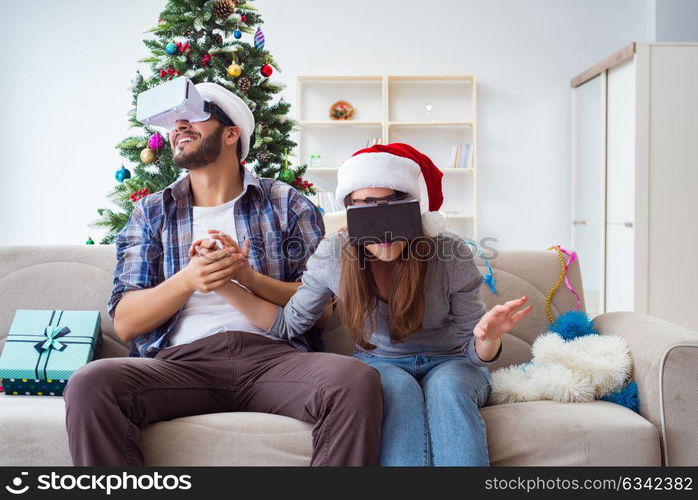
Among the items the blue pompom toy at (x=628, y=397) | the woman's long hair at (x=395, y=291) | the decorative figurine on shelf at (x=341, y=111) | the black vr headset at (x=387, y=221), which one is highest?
the decorative figurine on shelf at (x=341, y=111)

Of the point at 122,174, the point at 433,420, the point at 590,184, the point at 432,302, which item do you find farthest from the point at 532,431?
the point at 590,184

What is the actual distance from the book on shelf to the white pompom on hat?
3401 millimetres

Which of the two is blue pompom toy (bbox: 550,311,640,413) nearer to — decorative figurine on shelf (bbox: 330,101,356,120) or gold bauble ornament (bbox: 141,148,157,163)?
gold bauble ornament (bbox: 141,148,157,163)

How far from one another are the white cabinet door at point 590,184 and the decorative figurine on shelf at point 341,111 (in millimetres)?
1759

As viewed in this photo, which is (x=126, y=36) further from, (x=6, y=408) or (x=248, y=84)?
(x=6, y=408)

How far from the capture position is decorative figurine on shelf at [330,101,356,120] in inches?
203

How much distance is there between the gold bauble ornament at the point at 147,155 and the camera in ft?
8.16

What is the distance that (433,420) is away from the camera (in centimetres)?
132

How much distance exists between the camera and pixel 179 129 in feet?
5.72

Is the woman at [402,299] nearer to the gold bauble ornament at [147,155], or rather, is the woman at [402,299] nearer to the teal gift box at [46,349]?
the teal gift box at [46,349]

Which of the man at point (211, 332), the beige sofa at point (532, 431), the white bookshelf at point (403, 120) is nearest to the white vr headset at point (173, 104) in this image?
the man at point (211, 332)
